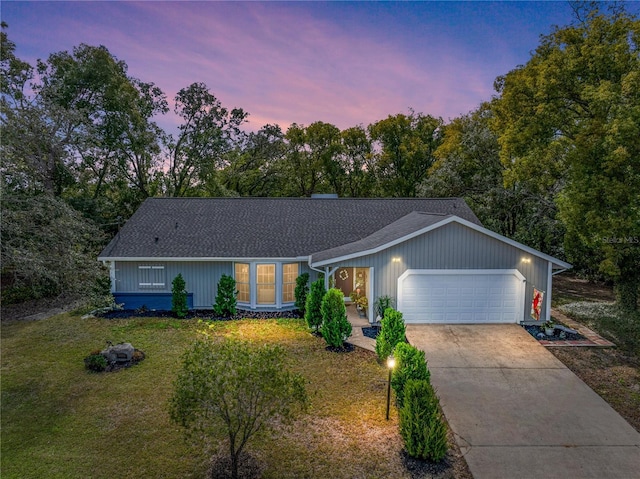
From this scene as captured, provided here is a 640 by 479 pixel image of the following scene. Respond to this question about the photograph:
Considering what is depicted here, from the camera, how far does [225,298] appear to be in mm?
14203

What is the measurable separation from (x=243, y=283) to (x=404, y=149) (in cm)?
2380

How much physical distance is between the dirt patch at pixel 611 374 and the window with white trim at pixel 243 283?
419 inches

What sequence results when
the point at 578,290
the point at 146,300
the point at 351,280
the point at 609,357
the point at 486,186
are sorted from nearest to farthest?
the point at 609,357 → the point at 146,300 → the point at 351,280 → the point at 578,290 → the point at 486,186

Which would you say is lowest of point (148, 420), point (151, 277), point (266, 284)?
point (148, 420)

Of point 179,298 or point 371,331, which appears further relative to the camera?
point 179,298

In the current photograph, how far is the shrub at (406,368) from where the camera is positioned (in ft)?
23.6

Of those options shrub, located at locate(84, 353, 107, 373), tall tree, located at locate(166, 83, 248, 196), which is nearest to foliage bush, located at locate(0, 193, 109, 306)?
shrub, located at locate(84, 353, 107, 373)

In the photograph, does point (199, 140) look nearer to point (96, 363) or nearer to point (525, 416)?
point (96, 363)

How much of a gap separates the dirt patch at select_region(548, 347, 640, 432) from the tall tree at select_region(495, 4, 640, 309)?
3.88m

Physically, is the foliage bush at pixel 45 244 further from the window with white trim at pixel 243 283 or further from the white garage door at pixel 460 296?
the white garage door at pixel 460 296

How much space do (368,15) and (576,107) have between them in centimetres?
872

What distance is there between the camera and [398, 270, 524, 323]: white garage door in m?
13.0

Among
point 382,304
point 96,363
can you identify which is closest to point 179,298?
point 96,363

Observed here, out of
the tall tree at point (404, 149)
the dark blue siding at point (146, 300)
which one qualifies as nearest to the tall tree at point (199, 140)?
the tall tree at point (404, 149)
